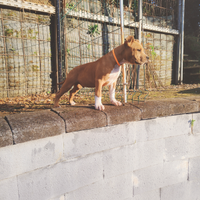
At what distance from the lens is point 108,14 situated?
637 centimetres

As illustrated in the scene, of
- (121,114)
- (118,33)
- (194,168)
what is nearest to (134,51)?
(121,114)

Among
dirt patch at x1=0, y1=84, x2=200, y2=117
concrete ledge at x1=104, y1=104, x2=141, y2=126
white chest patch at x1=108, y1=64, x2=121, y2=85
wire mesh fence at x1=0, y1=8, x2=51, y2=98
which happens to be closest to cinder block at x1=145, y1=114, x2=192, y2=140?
concrete ledge at x1=104, y1=104, x2=141, y2=126

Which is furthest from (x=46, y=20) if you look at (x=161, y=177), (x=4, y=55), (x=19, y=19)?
(x=161, y=177)

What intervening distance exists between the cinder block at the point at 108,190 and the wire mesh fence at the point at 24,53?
3900 mm

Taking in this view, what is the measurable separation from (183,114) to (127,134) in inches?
35.8

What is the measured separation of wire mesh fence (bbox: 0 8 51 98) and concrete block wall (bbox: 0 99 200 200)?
3.67 m

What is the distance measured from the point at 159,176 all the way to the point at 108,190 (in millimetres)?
808

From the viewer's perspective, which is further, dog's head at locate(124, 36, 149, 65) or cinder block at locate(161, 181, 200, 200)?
cinder block at locate(161, 181, 200, 200)

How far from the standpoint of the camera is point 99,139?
1.98 meters

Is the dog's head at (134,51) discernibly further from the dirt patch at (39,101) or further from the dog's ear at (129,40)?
the dirt patch at (39,101)

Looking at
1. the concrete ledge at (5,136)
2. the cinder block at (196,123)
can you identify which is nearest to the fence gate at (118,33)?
the cinder block at (196,123)

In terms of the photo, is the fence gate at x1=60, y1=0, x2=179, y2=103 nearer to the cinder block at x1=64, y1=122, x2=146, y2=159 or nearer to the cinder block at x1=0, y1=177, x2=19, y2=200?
the cinder block at x1=64, y1=122, x2=146, y2=159

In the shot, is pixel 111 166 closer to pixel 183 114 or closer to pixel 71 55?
pixel 183 114

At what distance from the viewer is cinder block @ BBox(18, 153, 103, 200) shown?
166 centimetres
